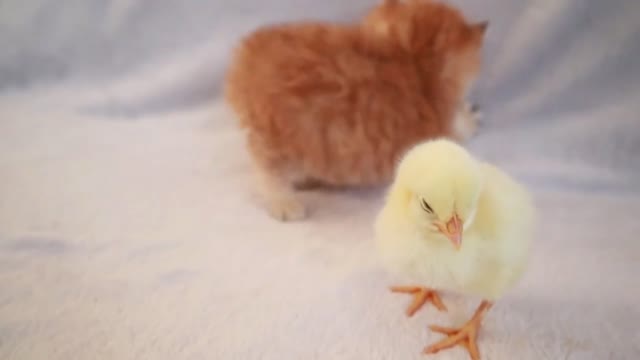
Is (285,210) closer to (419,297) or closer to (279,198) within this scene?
(279,198)

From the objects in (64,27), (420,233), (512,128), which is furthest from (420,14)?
(64,27)

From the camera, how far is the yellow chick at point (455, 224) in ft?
2.56

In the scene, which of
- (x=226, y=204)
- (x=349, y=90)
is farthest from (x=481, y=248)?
(x=226, y=204)

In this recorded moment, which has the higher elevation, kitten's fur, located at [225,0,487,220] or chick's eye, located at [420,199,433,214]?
kitten's fur, located at [225,0,487,220]

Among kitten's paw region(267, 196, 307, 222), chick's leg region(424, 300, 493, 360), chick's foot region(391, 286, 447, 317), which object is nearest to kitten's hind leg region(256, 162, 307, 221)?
kitten's paw region(267, 196, 307, 222)

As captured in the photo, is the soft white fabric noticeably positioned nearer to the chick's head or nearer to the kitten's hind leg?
the kitten's hind leg

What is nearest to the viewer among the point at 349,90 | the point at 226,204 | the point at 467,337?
the point at 467,337

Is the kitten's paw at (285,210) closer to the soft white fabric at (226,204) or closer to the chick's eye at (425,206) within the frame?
the soft white fabric at (226,204)

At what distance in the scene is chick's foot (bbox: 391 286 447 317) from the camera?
3.25ft

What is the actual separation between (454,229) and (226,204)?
56 centimetres

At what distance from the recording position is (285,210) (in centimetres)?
119

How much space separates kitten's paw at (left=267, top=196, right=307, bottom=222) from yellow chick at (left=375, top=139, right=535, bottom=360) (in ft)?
1.05

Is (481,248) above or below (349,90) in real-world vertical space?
below

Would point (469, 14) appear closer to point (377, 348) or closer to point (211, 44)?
point (211, 44)
